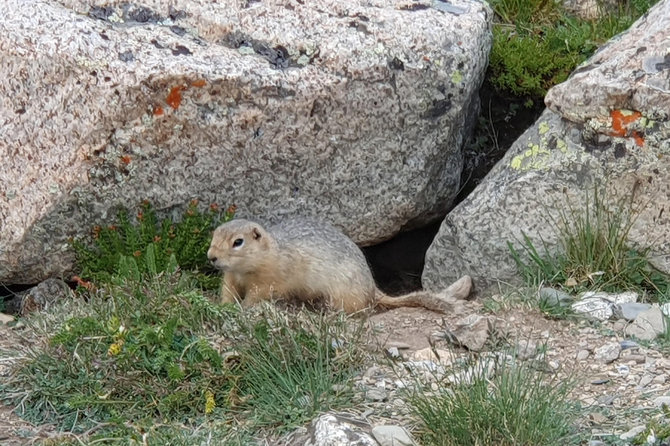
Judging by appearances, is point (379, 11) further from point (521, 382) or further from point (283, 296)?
point (521, 382)

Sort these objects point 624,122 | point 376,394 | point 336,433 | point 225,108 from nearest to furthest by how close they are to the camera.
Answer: point 336,433 < point 376,394 < point 624,122 < point 225,108

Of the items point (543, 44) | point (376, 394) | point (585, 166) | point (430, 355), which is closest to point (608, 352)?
point (430, 355)

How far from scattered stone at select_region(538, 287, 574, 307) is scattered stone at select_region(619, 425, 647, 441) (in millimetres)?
1685

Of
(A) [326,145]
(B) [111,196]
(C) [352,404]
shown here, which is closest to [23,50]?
(B) [111,196]

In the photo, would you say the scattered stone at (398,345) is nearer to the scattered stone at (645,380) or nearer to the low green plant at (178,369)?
the low green plant at (178,369)

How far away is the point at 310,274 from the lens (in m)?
7.89

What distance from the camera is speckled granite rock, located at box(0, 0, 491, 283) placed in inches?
297

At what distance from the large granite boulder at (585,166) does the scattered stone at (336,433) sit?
2783 millimetres

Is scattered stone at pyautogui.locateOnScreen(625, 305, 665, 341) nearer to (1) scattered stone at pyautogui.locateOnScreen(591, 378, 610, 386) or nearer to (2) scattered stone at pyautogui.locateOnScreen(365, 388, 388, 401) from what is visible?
(1) scattered stone at pyautogui.locateOnScreen(591, 378, 610, 386)

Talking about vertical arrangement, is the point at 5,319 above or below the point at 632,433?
below

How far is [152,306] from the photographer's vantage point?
20.7 ft

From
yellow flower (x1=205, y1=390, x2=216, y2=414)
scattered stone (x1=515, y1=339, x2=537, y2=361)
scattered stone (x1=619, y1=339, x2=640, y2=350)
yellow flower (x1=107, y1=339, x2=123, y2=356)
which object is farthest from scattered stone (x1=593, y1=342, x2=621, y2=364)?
yellow flower (x1=107, y1=339, x2=123, y2=356)

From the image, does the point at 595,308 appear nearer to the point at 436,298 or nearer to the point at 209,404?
the point at 436,298

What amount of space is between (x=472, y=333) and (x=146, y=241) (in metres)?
2.48
